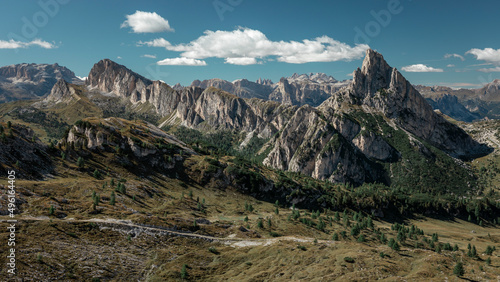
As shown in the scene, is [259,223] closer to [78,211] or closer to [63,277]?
[78,211]

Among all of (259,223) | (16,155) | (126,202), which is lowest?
(259,223)

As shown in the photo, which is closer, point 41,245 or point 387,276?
point 387,276

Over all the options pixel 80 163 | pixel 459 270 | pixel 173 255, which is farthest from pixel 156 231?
pixel 80 163

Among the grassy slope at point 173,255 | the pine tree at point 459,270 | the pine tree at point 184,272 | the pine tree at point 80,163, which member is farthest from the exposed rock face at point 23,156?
the pine tree at point 459,270

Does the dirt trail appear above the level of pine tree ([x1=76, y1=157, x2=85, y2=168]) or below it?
below

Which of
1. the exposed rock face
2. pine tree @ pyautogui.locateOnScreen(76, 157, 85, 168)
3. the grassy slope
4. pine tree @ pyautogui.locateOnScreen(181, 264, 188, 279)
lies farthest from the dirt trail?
pine tree @ pyautogui.locateOnScreen(76, 157, 85, 168)

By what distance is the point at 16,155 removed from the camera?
16362 centimetres

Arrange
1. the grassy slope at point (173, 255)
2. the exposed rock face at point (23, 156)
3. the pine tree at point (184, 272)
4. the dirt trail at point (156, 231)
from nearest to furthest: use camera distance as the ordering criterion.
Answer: the grassy slope at point (173, 255) < the pine tree at point (184, 272) < the dirt trail at point (156, 231) < the exposed rock face at point (23, 156)

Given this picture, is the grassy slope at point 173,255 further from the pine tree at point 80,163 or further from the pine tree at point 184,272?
the pine tree at point 80,163

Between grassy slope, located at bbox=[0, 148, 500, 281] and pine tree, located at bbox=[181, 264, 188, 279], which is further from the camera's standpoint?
pine tree, located at bbox=[181, 264, 188, 279]

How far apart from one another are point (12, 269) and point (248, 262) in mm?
71307

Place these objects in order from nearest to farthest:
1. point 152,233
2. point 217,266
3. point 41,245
→ point 41,245 → point 217,266 → point 152,233

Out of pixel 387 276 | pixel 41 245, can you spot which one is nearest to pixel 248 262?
pixel 387 276

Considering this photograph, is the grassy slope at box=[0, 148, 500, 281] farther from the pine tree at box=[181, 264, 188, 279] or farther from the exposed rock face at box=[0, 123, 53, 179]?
the exposed rock face at box=[0, 123, 53, 179]
